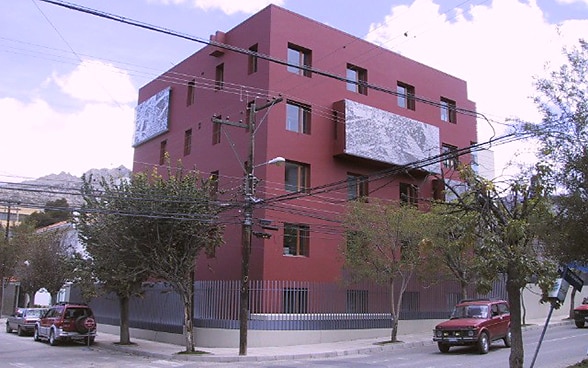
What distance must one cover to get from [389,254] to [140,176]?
37.5 ft

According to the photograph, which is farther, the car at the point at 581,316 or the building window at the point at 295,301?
the car at the point at 581,316

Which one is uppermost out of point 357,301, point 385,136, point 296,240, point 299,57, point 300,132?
point 299,57

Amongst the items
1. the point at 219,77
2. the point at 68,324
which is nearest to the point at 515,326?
the point at 68,324

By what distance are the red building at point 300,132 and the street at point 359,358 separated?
8061 millimetres

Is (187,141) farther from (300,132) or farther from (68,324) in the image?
(68,324)

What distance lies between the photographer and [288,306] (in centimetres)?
2558

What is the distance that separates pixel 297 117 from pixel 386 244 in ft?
31.2

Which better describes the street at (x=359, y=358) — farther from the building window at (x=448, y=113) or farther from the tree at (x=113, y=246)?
the building window at (x=448, y=113)

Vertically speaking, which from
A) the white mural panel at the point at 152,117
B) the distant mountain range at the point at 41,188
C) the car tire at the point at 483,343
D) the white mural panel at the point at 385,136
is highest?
the white mural panel at the point at 152,117

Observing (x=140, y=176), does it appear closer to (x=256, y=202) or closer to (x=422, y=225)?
(x=256, y=202)

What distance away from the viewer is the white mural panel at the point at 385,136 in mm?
30531

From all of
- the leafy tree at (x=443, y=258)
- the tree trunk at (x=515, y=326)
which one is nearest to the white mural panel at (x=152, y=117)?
the leafy tree at (x=443, y=258)

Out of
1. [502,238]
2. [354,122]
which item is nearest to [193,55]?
[354,122]

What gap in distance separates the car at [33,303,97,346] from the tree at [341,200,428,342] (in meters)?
12.1
